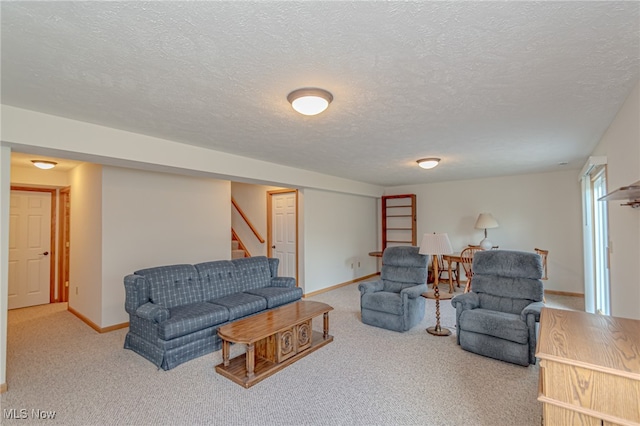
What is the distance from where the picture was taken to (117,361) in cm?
305

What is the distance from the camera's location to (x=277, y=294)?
4.07 metres

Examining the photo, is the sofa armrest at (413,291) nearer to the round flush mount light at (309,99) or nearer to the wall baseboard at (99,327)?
the round flush mount light at (309,99)

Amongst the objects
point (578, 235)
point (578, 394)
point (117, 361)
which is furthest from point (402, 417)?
point (578, 235)

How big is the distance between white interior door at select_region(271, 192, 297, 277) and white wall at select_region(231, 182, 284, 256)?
25cm

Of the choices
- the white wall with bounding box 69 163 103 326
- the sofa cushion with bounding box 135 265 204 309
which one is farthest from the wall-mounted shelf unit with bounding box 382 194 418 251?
the white wall with bounding box 69 163 103 326

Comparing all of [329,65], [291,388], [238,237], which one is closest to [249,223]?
[238,237]

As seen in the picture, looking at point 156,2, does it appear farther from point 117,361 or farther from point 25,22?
point 117,361

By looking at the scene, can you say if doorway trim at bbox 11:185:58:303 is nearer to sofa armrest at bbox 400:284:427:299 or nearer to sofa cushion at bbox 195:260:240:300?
sofa cushion at bbox 195:260:240:300

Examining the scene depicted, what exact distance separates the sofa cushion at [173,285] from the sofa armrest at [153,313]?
11.9 inches

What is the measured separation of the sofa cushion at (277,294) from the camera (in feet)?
12.9

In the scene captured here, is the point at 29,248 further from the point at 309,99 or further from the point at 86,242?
the point at 309,99

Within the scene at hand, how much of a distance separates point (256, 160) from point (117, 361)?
2.85m

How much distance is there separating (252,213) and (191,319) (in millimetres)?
4024

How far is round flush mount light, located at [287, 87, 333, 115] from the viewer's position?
217cm
